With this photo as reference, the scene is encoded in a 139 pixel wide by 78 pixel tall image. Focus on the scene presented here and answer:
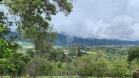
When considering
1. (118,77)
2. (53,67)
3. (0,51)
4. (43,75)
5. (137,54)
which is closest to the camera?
(0,51)

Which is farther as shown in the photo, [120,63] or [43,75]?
[120,63]

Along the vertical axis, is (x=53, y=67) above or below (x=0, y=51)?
below

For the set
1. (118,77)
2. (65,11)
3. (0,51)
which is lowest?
(118,77)

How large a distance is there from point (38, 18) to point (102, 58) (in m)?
79.7

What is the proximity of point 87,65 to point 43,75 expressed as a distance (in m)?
18.7

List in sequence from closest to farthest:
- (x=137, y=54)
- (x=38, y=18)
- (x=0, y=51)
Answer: (x=0, y=51)
(x=38, y=18)
(x=137, y=54)

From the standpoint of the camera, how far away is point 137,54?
109438 mm

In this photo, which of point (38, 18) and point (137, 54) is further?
point (137, 54)

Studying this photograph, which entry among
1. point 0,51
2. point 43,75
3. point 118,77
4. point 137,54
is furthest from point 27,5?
point 137,54

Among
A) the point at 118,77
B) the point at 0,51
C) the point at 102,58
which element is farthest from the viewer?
the point at 102,58

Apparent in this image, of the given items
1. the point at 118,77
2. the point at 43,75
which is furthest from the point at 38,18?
the point at 118,77

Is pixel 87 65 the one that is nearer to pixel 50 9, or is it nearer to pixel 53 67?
pixel 53 67

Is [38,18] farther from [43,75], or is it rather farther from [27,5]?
[43,75]

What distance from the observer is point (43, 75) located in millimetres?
72188
